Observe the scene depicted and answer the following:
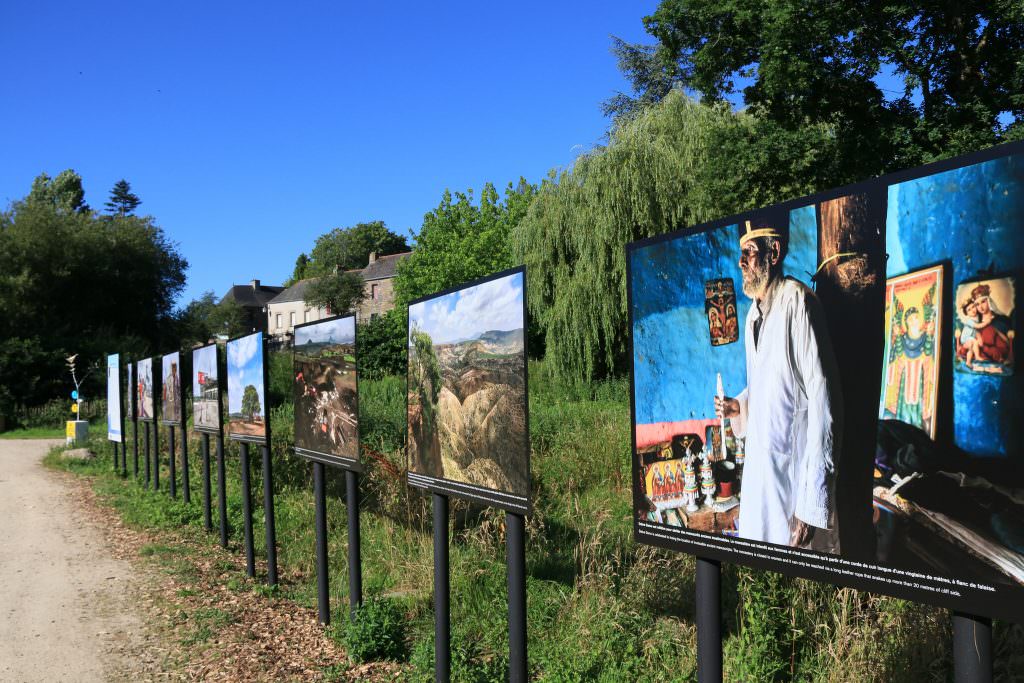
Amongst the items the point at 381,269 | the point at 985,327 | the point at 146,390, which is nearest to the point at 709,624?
the point at 985,327

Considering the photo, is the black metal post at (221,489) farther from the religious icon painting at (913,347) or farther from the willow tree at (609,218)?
the willow tree at (609,218)

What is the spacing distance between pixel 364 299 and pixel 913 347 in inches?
3118

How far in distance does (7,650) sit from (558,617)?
4.09 meters

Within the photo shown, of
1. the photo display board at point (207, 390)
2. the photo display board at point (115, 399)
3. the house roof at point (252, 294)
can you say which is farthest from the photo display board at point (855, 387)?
the house roof at point (252, 294)

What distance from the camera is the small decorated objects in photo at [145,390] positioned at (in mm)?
14172

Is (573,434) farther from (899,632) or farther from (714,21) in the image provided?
(714,21)

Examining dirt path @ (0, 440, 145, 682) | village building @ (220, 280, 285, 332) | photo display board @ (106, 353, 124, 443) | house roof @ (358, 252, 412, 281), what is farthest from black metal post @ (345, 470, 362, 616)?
village building @ (220, 280, 285, 332)

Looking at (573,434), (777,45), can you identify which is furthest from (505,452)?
(777,45)

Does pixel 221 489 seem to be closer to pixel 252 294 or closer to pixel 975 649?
pixel 975 649

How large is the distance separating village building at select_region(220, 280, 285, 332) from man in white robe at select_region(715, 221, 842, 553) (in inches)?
3960

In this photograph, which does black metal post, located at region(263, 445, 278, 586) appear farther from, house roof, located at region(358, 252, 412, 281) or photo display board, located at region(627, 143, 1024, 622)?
house roof, located at region(358, 252, 412, 281)

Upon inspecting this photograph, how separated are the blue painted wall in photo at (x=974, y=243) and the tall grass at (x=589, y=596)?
9.53ft

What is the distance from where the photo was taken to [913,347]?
84.0 inches

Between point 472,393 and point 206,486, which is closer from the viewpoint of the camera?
point 472,393
